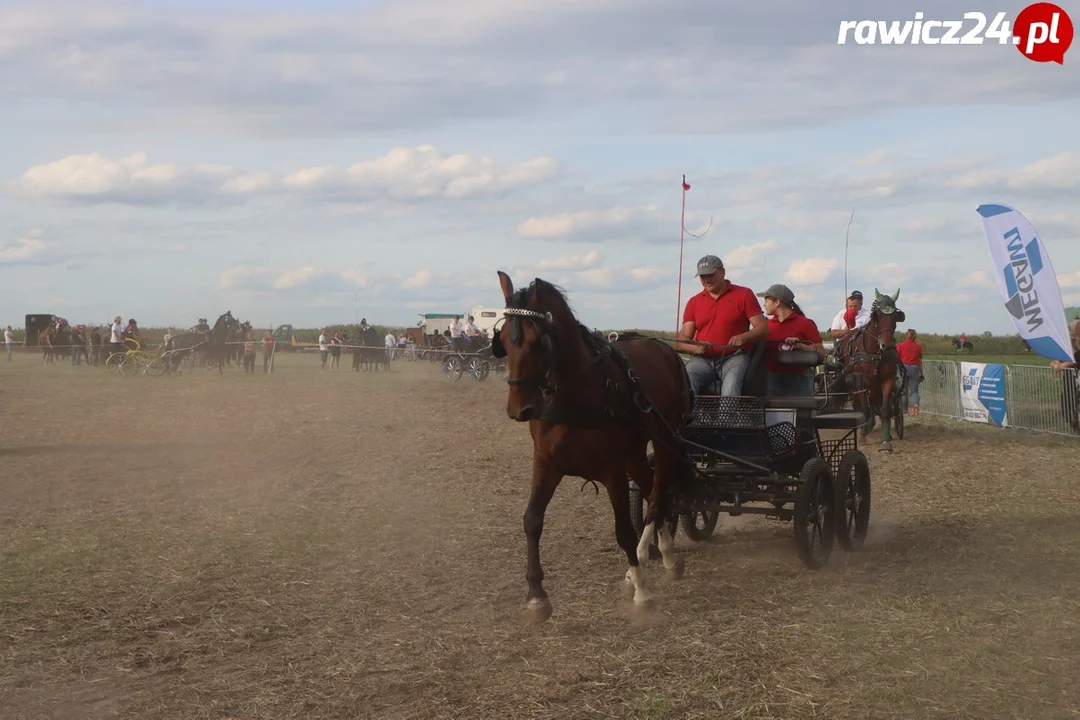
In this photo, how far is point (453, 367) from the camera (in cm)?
3650

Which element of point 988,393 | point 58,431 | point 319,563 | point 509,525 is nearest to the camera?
point 319,563

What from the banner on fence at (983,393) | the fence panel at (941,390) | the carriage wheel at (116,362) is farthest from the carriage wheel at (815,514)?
the carriage wheel at (116,362)

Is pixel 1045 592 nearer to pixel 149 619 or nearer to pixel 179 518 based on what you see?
pixel 149 619

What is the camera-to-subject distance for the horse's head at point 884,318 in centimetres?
1544

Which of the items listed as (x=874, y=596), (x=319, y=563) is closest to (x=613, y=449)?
(x=874, y=596)

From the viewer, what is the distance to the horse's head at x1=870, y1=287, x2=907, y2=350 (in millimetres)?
15438

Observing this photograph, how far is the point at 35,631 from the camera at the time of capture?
244 inches

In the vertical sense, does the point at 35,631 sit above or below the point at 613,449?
below

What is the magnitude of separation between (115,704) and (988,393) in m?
18.9

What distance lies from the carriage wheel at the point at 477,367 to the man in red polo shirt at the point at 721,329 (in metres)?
28.2

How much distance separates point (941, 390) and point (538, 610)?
1871 centimetres

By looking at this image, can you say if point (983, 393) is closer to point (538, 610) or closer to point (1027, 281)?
point (1027, 281)

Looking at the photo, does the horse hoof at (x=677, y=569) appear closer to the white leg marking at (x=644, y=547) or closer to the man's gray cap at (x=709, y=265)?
the white leg marking at (x=644, y=547)

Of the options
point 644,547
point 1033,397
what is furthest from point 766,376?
point 1033,397
